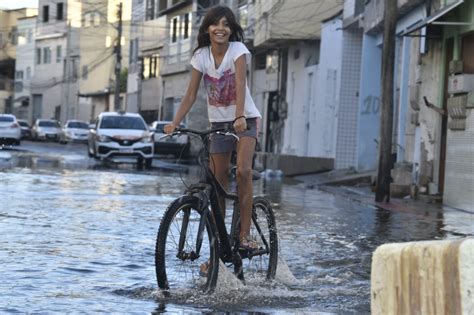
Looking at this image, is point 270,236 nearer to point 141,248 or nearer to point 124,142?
point 141,248

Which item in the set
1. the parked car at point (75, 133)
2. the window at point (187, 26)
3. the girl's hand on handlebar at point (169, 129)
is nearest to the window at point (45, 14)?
the parked car at point (75, 133)

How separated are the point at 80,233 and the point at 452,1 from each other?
422 inches

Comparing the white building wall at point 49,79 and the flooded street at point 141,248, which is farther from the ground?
the white building wall at point 49,79

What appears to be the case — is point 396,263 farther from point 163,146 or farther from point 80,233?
point 163,146

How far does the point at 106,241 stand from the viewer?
1016cm

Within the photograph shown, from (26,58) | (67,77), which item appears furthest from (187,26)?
(26,58)

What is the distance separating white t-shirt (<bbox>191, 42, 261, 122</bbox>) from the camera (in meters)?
7.27

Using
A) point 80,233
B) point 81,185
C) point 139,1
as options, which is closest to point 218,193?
point 80,233

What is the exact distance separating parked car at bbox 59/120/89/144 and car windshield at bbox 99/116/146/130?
2781 cm

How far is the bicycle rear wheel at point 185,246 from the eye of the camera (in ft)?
21.9

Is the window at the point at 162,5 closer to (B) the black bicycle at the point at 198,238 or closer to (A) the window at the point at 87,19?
(A) the window at the point at 87,19

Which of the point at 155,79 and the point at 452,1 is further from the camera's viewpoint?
the point at 155,79

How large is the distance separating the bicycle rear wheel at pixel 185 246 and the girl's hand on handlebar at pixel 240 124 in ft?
1.80

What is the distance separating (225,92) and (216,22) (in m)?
0.49
